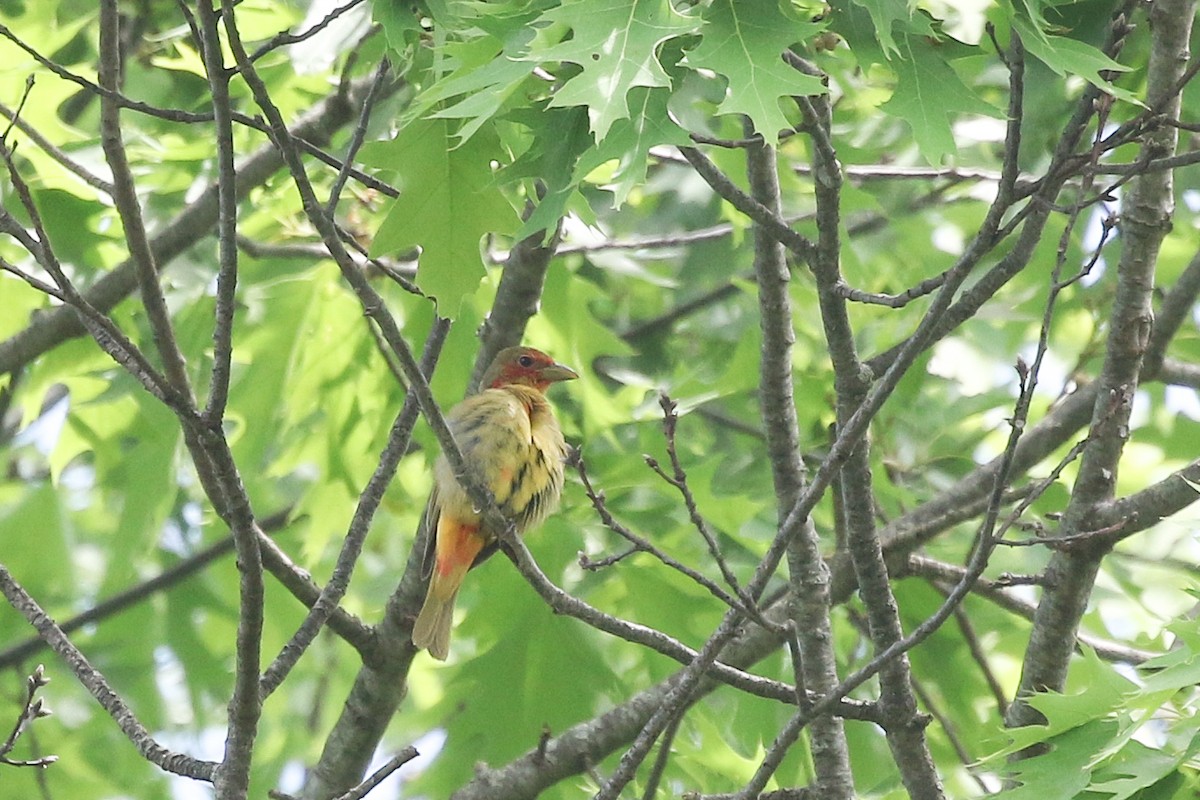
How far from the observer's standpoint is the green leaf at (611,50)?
271cm

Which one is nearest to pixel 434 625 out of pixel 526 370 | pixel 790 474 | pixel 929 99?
pixel 526 370

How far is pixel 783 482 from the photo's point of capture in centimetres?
425

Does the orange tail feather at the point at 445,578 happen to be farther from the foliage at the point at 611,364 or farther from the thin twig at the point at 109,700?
the thin twig at the point at 109,700

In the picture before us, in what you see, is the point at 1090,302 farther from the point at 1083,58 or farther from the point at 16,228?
the point at 16,228

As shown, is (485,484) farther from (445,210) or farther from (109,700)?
(109,700)

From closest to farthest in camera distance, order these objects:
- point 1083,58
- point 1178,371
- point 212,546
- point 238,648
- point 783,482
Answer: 1. point 1083,58
2. point 238,648
3. point 783,482
4. point 1178,371
5. point 212,546

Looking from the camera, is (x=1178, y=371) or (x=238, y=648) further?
(x=1178, y=371)

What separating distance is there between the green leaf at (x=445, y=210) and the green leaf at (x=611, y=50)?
1.19 meters

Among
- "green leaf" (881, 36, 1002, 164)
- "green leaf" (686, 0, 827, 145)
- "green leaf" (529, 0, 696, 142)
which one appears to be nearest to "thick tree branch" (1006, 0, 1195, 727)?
"green leaf" (881, 36, 1002, 164)

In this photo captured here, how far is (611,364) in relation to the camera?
336 inches

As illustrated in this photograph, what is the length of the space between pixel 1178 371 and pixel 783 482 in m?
2.18

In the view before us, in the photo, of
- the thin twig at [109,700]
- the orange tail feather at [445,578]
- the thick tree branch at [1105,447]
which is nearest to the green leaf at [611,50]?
the thin twig at [109,700]

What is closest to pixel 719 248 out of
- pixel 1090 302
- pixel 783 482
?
pixel 1090 302

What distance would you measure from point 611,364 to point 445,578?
3607 mm
